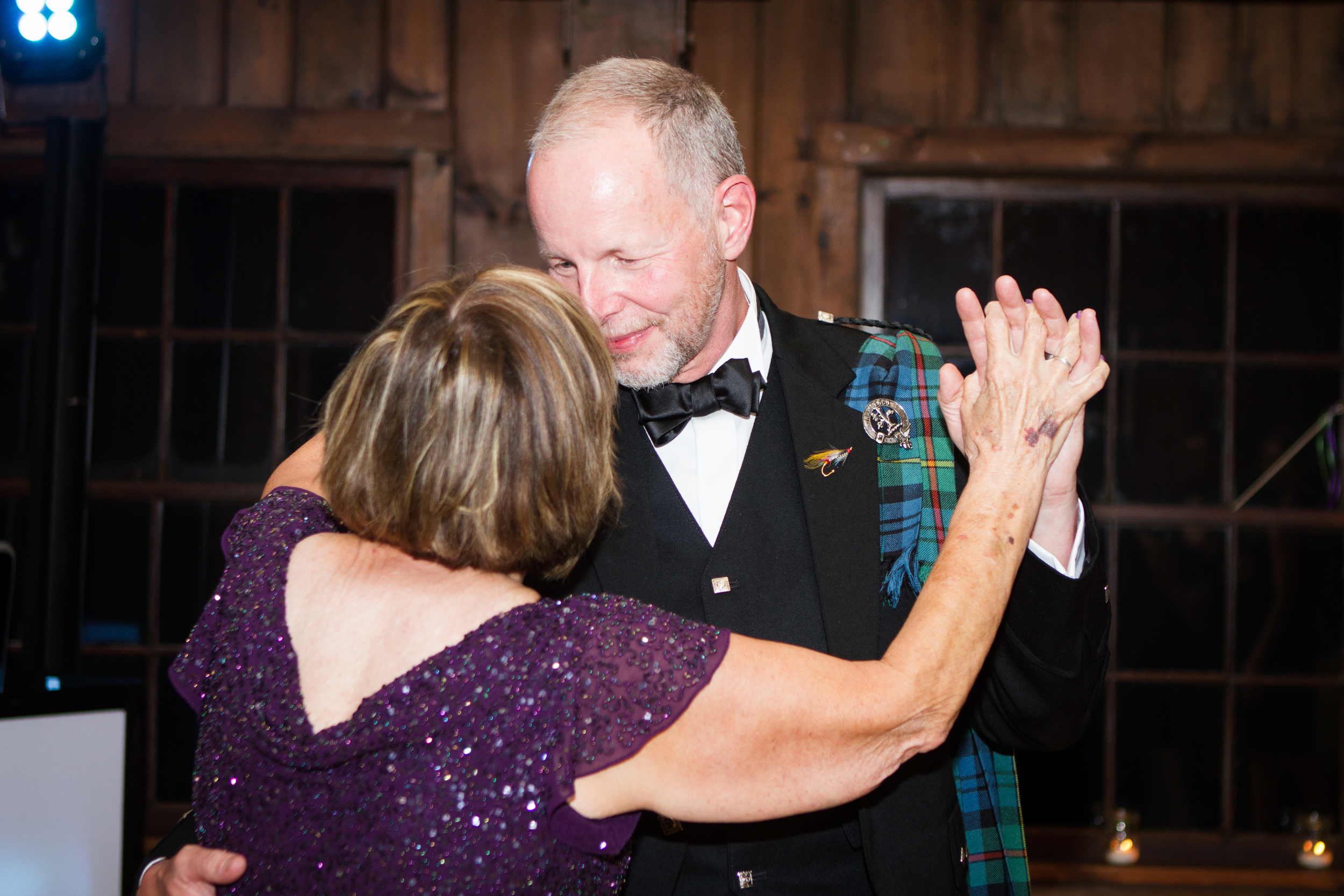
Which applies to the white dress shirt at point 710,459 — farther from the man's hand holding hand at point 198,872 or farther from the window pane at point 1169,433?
the window pane at point 1169,433

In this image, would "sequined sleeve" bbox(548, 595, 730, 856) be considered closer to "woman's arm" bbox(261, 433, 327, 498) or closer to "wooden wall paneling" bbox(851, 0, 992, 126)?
"woman's arm" bbox(261, 433, 327, 498)

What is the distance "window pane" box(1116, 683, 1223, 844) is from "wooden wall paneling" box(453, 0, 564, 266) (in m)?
2.40

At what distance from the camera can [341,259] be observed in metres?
3.14

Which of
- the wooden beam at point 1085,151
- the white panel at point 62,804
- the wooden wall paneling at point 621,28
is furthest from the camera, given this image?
the wooden beam at point 1085,151

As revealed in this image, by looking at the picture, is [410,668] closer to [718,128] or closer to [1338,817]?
[718,128]

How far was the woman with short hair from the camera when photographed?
0.90 m

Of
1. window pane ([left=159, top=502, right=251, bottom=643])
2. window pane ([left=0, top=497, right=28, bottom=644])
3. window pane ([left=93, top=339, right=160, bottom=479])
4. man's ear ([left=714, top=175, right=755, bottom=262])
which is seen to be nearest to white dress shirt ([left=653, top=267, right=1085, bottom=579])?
man's ear ([left=714, top=175, right=755, bottom=262])

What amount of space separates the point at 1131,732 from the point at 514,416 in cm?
283

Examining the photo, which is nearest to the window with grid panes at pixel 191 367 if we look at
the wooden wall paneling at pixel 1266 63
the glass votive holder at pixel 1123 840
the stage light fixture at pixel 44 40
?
the stage light fixture at pixel 44 40

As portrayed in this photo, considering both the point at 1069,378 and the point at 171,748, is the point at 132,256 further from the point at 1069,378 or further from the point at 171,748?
the point at 1069,378

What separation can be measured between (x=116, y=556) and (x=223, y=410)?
0.59 meters

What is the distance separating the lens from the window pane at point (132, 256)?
315 centimetres

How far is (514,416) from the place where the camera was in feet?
3.19

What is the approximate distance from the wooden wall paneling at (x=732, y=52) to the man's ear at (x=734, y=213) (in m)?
1.49
